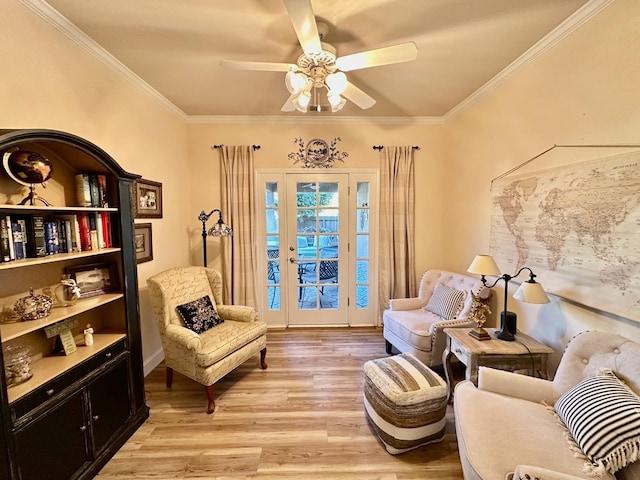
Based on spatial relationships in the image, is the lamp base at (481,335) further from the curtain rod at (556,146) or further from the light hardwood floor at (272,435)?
the curtain rod at (556,146)

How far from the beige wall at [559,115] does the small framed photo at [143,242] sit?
3.25m

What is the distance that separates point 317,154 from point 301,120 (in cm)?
44

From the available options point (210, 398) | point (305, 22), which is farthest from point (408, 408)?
point (305, 22)

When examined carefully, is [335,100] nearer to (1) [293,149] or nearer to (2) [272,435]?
(1) [293,149]

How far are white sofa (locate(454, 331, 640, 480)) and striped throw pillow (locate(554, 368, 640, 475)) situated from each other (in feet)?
0.10

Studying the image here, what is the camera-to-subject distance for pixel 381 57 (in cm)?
169

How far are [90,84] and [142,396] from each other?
230 cm

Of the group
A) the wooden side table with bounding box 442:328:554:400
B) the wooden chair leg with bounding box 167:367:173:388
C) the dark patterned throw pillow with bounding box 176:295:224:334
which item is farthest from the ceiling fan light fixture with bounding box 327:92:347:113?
the wooden chair leg with bounding box 167:367:173:388

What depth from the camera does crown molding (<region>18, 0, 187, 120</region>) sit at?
166 cm

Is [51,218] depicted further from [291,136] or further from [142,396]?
[291,136]

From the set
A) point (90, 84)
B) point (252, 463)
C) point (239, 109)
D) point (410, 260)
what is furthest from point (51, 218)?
point (410, 260)

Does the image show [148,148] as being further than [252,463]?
Yes

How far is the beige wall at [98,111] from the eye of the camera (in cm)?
159

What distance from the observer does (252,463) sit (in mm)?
1800
